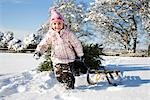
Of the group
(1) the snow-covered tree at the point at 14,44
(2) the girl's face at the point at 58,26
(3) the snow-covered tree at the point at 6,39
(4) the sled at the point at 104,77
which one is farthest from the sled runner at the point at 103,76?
(3) the snow-covered tree at the point at 6,39

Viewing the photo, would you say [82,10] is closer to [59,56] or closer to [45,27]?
[45,27]

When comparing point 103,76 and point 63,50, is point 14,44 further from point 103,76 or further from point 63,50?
point 63,50

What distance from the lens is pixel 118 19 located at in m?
38.2

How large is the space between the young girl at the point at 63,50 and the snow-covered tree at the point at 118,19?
29372 millimetres

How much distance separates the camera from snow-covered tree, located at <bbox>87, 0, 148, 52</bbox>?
1481 inches

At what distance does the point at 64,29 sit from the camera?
842cm

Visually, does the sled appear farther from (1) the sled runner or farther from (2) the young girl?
(2) the young girl

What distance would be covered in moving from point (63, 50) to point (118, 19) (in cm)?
3036

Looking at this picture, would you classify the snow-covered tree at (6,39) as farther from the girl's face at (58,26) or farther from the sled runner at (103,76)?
the girl's face at (58,26)

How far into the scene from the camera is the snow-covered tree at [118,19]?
37625 millimetres

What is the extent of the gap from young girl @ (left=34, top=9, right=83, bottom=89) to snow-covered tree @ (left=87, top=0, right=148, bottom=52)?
2937 cm

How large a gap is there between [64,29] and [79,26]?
31.9 meters

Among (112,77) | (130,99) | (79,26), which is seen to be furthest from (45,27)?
(130,99)

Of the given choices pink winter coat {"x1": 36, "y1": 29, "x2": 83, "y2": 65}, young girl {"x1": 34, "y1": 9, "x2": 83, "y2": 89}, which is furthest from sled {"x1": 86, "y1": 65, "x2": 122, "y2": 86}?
pink winter coat {"x1": 36, "y1": 29, "x2": 83, "y2": 65}
